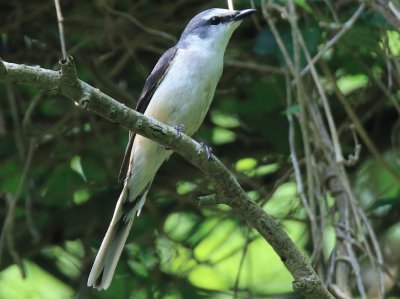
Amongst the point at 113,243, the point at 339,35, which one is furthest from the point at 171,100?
the point at 339,35

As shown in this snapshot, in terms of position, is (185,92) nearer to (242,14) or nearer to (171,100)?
(171,100)

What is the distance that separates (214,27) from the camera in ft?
13.3

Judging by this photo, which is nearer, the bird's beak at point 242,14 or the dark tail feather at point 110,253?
the dark tail feather at point 110,253

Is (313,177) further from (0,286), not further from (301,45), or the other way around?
(0,286)

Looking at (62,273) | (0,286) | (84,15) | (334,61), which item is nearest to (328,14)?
(334,61)

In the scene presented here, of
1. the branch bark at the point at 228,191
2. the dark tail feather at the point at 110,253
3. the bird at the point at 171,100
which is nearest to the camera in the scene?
the branch bark at the point at 228,191

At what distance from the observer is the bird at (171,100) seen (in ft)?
12.3

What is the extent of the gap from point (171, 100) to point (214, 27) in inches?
20.6

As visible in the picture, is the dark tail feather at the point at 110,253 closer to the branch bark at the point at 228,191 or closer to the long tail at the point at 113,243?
the long tail at the point at 113,243

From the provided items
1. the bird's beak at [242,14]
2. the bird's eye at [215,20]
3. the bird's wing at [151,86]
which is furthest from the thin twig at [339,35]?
the bird's wing at [151,86]

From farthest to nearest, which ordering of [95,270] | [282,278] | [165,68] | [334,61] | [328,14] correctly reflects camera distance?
[282,278] < [334,61] < [328,14] < [165,68] < [95,270]

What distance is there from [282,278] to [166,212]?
2.72ft

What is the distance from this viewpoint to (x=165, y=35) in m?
4.42

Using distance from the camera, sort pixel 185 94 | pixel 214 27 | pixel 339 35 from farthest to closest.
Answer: pixel 214 27, pixel 339 35, pixel 185 94
